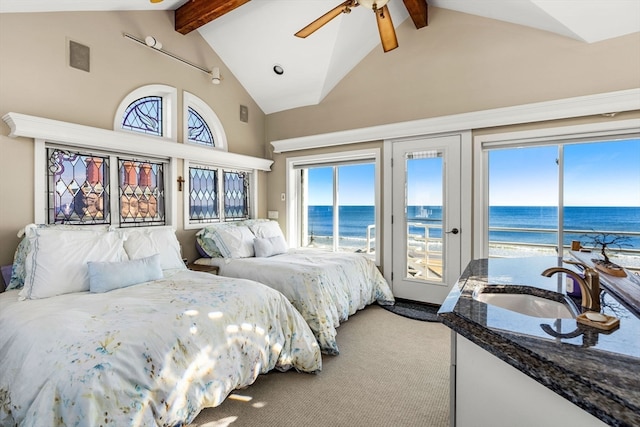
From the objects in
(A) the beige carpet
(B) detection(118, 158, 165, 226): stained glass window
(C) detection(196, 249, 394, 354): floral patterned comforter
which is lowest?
(A) the beige carpet

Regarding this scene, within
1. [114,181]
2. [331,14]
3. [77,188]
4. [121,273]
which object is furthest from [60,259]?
[331,14]

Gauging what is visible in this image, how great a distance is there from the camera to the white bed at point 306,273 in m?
2.80

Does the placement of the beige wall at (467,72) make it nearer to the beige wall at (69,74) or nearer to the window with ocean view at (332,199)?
the window with ocean view at (332,199)

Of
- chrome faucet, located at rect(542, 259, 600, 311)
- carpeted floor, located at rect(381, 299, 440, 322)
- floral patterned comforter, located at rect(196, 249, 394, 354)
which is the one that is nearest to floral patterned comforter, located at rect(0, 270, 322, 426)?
floral patterned comforter, located at rect(196, 249, 394, 354)

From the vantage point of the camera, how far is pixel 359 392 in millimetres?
2154

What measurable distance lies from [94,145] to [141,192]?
0.69 meters

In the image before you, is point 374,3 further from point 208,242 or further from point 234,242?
point 208,242

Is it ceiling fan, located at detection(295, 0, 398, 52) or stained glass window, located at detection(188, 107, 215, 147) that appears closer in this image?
ceiling fan, located at detection(295, 0, 398, 52)

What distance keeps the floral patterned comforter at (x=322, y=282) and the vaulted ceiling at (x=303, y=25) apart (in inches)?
97.4

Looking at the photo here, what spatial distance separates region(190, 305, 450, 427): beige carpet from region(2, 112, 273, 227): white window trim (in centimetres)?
238

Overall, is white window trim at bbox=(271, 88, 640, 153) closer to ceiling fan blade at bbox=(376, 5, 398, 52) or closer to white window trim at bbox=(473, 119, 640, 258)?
white window trim at bbox=(473, 119, 640, 258)

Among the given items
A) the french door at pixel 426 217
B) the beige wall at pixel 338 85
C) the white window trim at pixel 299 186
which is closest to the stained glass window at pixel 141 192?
the beige wall at pixel 338 85

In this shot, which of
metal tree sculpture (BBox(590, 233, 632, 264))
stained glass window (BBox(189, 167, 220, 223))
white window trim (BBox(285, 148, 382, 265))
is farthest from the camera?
white window trim (BBox(285, 148, 382, 265))

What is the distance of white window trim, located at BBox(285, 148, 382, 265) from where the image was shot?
4125mm
